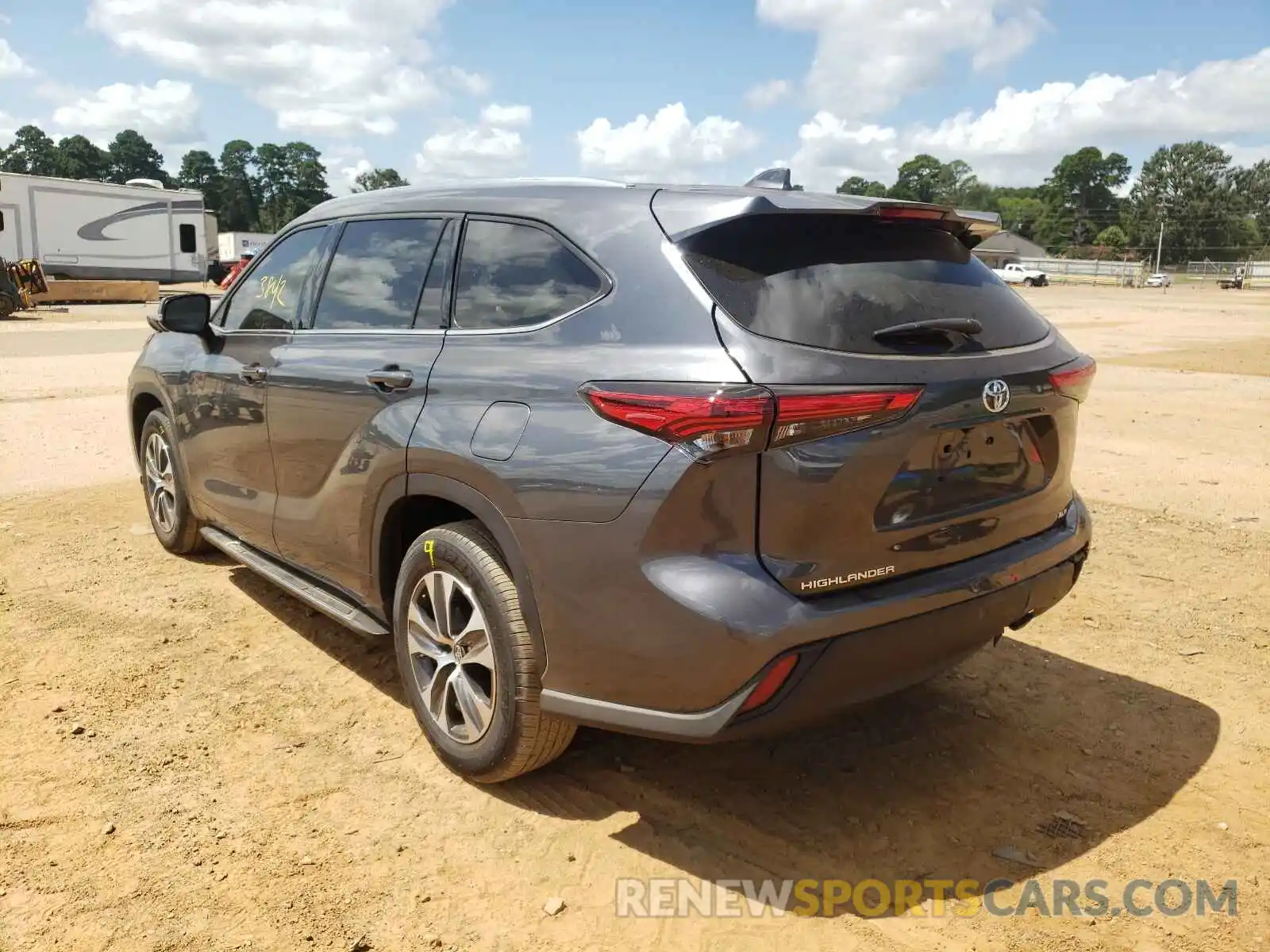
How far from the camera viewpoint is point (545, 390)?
9.04 feet

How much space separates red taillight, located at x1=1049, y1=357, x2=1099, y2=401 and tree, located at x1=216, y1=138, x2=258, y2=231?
4786 inches

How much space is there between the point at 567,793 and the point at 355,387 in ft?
5.12

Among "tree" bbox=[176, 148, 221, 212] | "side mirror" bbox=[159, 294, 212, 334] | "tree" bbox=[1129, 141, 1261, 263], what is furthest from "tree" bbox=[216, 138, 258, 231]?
"side mirror" bbox=[159, 294, 212, 334]

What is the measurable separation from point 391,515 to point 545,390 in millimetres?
901

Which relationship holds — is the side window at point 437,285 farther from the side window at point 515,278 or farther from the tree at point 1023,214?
the tree at point 1023,214

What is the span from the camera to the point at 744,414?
94.7 inches

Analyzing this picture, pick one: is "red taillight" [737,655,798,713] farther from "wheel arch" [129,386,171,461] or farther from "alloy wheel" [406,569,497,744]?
"wheel arch" [129,386,171,461]

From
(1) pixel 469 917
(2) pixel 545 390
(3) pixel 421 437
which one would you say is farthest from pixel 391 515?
(1) pixel 469 917

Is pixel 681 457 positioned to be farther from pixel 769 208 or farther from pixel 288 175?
pixel 288 175

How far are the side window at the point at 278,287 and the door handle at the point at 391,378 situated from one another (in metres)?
0.88

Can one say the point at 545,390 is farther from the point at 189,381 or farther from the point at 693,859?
the point at 189,381

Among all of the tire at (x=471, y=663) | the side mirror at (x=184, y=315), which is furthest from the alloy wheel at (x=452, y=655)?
the side mirror at (x=184, y=315)

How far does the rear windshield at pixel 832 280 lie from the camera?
101 inches

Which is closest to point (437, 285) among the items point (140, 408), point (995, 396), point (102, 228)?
point (995, 396)
